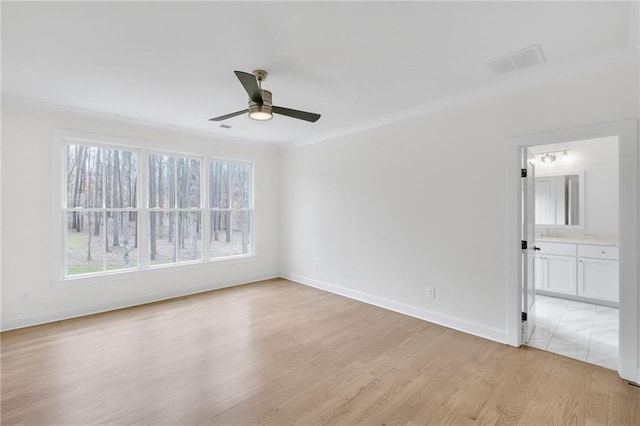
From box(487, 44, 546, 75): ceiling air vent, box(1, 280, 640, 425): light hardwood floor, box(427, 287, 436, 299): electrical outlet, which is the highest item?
box(487, 44, 546, 75): ceiling air vent

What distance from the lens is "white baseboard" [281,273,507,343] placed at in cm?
325

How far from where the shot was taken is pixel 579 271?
4.41 metres

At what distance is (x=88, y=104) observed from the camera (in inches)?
146

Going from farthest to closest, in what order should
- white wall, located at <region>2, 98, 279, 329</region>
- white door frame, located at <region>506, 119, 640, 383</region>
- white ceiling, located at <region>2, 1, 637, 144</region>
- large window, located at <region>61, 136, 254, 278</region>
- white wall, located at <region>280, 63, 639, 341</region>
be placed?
large window, located at <region>61, 136, 254, 278</region>, white wall, located at <region>2, 98, 279, 329</region>, white wall, located at <region>280, 63, 639, 341</region>, white door frame, located at <region>506, 119, 640, 383</region>, white ceiling, located at <region>2, 1, 637, 144</region>

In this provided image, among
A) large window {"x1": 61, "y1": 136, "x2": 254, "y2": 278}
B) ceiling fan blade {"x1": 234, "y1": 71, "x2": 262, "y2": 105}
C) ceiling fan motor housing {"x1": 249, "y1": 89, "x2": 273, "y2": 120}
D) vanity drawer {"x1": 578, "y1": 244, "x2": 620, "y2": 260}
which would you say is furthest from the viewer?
vanity drawer {"x1": 578, "y1": 244, "x2": 620, "y2": 260}

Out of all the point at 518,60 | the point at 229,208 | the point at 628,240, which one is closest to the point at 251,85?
the point at 518,60

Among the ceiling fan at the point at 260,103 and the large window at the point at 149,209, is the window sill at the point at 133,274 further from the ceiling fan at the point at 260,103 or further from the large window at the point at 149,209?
the ceiling fan at the point at 260,103

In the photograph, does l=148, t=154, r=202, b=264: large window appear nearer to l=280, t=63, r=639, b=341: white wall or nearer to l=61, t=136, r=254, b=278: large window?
l=61, t=136, r=254, b=278: large window

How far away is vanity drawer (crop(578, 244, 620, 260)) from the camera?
4.14 m

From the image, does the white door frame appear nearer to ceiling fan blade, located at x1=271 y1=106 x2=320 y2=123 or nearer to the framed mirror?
ceiling fan blade, located at x1=271 y1=106 x2=320 y2=123

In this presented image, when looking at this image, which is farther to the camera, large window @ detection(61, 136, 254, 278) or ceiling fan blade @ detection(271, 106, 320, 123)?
large window @ detection(61, 136, 254, 278)

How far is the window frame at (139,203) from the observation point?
381 cm

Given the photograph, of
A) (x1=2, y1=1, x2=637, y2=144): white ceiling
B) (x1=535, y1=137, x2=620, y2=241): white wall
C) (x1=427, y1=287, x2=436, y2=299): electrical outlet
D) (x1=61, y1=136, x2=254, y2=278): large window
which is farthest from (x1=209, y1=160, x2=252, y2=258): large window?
(x1=535, y1=137, x2=620, y2=241): white wall

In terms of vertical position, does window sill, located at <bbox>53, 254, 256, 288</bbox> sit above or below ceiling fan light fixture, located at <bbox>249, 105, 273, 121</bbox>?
below
